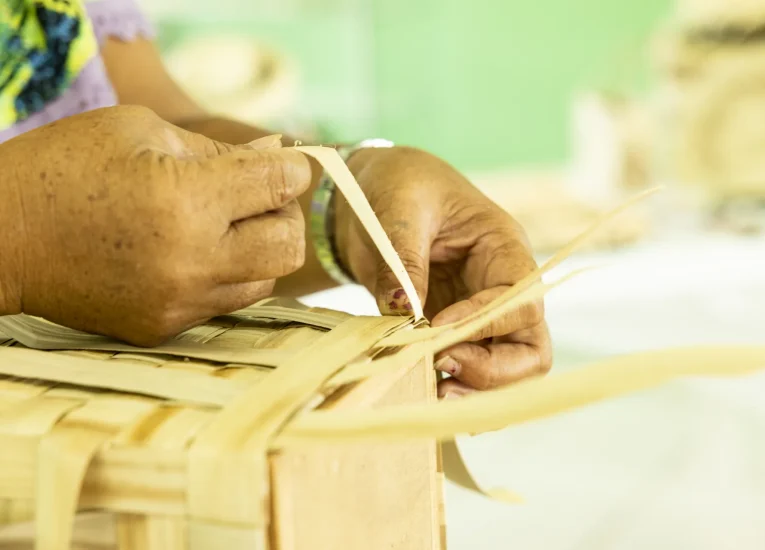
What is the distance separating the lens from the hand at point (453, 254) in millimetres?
401

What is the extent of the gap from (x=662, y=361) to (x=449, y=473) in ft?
0.89

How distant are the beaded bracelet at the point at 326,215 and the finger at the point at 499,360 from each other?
142mm

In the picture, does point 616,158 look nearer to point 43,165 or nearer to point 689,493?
point 689,493

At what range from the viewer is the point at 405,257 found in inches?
15.9

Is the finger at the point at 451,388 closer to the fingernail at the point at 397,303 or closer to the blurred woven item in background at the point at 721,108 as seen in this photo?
the fingernail at the point at 397,303

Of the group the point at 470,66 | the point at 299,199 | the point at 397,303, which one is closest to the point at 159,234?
the point at 397,303

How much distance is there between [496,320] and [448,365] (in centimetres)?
4

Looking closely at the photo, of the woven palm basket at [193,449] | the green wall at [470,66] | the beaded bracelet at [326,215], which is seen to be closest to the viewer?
the woven palm basket at [193,449]

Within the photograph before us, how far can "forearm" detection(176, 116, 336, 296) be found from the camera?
51 centimetres

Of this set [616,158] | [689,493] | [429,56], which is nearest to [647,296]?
[689,493]

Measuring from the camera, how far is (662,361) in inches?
8.1

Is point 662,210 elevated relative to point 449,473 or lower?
elevated

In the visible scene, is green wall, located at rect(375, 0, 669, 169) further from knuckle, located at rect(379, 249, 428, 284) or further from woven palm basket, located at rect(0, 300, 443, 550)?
woven palm basket, located at rect(0, 300, 443, 550)

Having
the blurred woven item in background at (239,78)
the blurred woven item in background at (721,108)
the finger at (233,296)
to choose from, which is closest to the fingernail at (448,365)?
the finger at (233,296)
